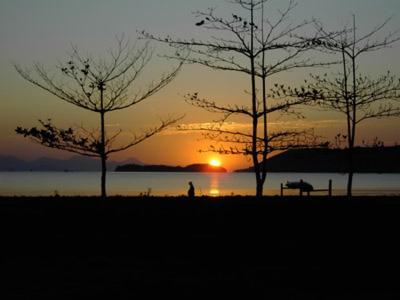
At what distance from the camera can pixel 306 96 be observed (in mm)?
26328
